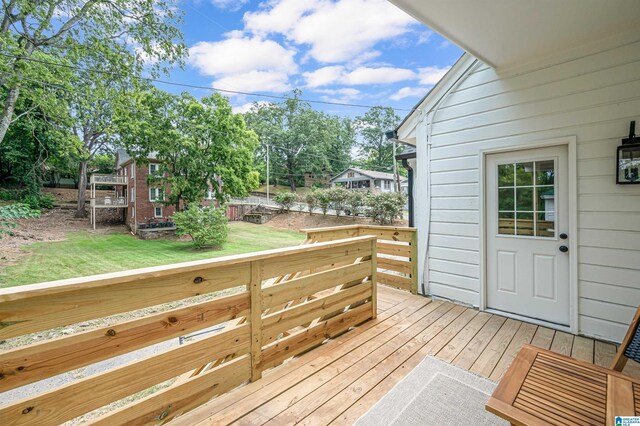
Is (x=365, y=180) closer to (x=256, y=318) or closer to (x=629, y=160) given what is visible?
(x=629, y=160)

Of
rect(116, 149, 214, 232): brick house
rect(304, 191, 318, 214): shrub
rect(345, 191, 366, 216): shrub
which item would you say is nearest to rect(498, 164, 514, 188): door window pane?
rect(345, 191, 366, 216): shrub

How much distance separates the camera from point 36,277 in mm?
6340

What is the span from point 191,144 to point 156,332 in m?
14.0

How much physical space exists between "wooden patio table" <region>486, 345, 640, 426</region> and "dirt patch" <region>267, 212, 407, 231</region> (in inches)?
473

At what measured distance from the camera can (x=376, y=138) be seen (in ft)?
112

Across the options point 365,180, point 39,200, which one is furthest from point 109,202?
point 365,180

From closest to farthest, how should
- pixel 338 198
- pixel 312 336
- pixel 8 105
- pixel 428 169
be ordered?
1. pixel 312 336
2. pixel 428 169
3. pixel 8 105
4. pixel 338 198

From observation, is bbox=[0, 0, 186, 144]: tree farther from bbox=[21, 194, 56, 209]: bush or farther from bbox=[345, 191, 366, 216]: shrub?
bbox=[21, 194, 56, 209]: bush

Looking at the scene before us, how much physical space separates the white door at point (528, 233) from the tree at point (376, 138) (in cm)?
3125

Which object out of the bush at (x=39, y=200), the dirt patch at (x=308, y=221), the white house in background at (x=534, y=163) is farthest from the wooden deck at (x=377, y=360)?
the bush at (x=39, y=200)

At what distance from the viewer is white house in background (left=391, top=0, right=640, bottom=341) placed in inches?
91.7

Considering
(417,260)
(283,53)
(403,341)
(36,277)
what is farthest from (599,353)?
(283,53)

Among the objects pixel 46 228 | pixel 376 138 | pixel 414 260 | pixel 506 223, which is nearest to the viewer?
→ pixel 506 223

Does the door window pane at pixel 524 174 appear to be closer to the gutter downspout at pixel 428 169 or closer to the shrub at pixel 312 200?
the gutter downspout at pixel 428 169
